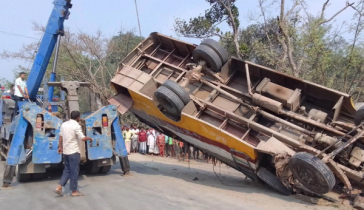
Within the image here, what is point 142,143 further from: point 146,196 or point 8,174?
point 146,196

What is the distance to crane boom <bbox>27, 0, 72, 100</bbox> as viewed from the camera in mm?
9305

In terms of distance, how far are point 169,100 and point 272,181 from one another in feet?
8.25

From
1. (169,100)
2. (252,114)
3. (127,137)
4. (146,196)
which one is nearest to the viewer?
(146,196)

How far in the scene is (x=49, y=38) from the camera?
9.31 meters

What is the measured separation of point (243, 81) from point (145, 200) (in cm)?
399

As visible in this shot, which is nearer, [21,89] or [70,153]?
[70,153]

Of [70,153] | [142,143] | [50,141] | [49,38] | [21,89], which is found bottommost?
[70,153]

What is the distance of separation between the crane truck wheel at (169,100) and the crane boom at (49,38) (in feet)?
12.1

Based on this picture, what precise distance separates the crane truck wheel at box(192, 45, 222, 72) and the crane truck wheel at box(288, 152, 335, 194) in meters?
2.99

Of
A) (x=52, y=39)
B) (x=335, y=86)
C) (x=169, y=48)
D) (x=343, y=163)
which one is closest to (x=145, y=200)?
(x=343, y=163)

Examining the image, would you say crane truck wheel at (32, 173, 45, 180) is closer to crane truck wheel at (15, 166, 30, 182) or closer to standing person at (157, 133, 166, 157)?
crane truck wheel at (15, 166, 30, 182)

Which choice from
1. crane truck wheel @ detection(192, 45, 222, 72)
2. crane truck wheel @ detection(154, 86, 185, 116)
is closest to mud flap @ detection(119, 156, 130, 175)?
crane truck wheel @ detection(154, 86, 185, 116)

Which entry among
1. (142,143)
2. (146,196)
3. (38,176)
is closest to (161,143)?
(142,143)

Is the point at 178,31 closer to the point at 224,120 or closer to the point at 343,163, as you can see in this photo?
the point at 224,120
